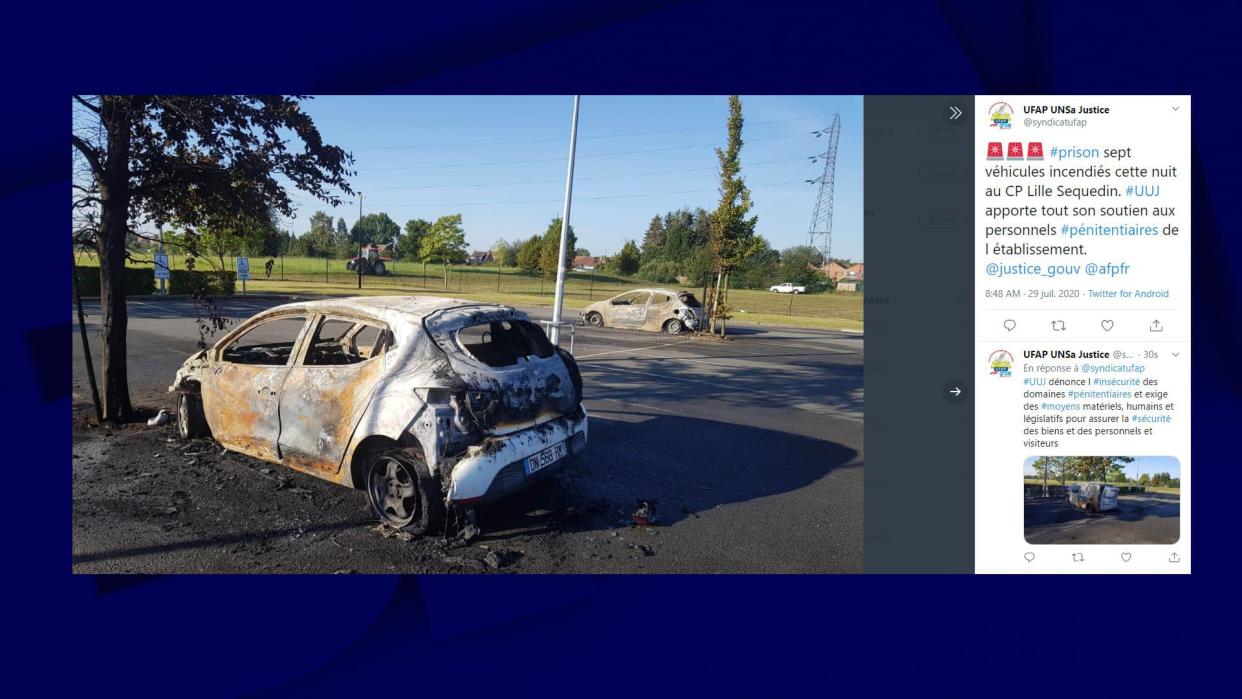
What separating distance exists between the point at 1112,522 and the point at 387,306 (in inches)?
150

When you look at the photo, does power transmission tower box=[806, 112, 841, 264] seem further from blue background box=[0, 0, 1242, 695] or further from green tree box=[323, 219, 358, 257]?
green tree box=[323, 219, 358, 257]

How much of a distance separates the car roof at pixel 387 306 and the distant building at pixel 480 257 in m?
0.21

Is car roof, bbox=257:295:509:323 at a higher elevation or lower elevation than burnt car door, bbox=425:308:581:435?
higher

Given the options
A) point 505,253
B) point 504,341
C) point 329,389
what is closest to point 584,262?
point 505,253

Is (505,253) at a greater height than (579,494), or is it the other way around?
(505,253)

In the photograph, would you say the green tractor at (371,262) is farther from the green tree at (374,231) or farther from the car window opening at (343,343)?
the car window opening at (343,343)

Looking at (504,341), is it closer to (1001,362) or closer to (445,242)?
(445,242)

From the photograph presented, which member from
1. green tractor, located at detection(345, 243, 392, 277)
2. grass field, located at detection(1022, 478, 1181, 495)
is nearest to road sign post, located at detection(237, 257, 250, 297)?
green tractor, located at detection(345, 243, 392, 277)

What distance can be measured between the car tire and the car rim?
3.63 feet

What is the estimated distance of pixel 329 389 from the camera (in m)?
3.48

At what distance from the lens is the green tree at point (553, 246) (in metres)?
3.50

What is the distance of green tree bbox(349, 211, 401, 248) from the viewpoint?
3455 millimetres
